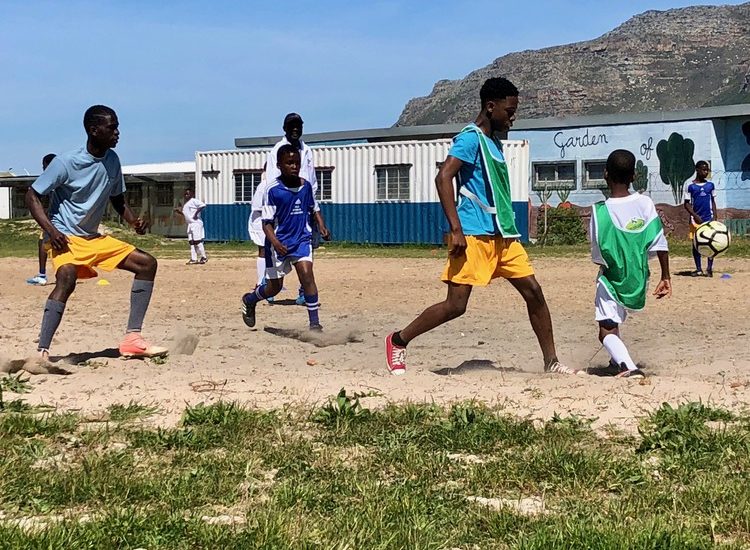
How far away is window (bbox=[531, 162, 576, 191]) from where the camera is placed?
120 feet

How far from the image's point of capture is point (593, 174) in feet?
118

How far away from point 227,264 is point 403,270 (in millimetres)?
4837

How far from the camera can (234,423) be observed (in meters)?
5.27

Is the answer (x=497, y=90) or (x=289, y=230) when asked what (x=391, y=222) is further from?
(x=497, y=90)

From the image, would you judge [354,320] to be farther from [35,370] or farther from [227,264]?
[227,264]

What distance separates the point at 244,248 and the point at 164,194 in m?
15.6

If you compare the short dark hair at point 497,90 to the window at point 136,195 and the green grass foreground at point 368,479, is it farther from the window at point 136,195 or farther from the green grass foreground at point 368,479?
the window at point 136,195

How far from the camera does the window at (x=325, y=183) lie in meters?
36.2

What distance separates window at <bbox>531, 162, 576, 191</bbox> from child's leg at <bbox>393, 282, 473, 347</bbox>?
98.3 feet

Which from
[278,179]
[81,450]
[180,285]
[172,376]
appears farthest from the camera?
[180,285]

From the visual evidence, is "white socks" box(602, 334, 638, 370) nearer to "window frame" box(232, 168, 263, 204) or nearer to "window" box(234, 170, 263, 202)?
"window frame" box(232, 168, 263, 204)

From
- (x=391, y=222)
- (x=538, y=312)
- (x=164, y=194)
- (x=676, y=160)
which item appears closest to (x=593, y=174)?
(x=676, y=160)

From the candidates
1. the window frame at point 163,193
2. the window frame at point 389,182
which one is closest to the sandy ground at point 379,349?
the window frame at point 389,182

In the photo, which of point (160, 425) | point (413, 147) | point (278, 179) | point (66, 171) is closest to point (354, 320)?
point (278, 179)
